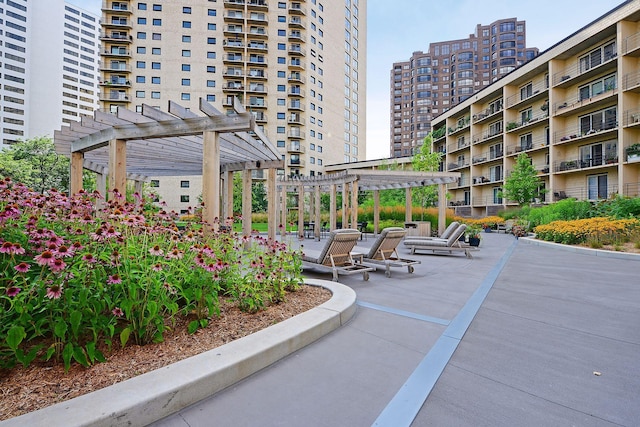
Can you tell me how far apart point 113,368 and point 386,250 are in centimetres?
557

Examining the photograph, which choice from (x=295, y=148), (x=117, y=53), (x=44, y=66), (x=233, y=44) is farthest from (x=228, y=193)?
(x=44, y=66)

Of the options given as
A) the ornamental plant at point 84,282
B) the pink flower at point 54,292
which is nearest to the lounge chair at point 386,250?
the ornamental plant at point 84,282

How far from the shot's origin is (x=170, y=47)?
39438 mm

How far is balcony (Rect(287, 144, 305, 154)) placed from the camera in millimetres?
43022

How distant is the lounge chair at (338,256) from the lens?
18.8 feet

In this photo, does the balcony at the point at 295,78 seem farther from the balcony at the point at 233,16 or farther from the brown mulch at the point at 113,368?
the brown mulch at the point at 113,368

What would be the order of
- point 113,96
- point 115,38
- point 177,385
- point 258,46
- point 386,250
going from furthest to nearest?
1. point 258,46
2. point 113,96
3. point 115,38
4. point 386,250
5. point 177,385

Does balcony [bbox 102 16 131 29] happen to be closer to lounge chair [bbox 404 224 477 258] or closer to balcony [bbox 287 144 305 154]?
balcony [bbox 287 144 305 154]

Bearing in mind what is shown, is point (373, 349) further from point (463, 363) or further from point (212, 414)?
point (212, 414)

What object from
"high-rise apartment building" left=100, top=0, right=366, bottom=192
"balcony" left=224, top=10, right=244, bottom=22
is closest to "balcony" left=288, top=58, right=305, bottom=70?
"high-rise apartment building" left=100, top=0, right=366, bottom=192

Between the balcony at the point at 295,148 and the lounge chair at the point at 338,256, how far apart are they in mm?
37994

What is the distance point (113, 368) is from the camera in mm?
2127

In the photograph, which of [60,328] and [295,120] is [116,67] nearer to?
[295,120]

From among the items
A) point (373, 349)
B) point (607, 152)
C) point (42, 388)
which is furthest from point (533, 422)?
point (607, 152)
